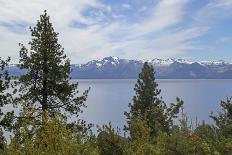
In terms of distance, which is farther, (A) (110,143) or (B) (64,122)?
(A) (110,143)

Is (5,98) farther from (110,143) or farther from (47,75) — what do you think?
(110,143)

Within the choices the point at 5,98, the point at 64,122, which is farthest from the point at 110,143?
the point at 5,98

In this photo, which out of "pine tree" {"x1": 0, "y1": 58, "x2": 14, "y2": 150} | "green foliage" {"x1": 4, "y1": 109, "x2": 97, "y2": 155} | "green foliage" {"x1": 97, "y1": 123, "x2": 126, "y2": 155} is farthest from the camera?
"pine tree" {"x1": 0, "y1": 58, "x2": 14, "y2": 150}

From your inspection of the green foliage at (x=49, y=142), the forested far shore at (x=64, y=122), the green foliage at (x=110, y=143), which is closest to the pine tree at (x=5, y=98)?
the forested far shore at (x=64, y=122)

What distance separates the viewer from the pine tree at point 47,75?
1092 inches

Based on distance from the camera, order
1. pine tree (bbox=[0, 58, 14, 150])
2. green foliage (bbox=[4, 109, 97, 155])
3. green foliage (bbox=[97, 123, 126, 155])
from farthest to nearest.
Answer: pine tree (bbox=[0, 58, 14, 150]), green foliage (bbox=[97, 123, 126, 155]), green foliage (bbox=[4, 109, 97, 155])

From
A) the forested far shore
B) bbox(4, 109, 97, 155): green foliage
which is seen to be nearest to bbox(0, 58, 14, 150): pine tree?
the forested far shore

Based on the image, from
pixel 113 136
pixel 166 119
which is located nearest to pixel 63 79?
pixel 113 136

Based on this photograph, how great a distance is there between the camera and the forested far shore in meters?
10.5

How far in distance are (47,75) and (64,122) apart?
16.7 m

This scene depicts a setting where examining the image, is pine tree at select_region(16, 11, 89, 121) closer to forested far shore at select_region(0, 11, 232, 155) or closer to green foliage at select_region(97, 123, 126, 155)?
forested far shore at select_region(0, 11, 232, 155)

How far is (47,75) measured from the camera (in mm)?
27406

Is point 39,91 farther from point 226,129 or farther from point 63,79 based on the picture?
point 226,129

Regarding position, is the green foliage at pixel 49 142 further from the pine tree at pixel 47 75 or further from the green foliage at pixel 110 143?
the pine tree at pixel 47 75
